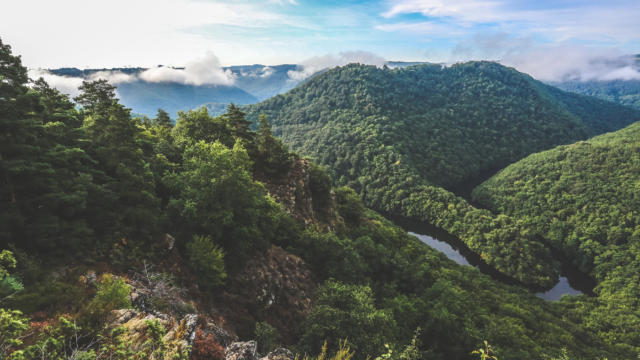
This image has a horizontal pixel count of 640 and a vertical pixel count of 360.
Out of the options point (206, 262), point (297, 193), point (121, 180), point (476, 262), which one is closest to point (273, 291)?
point (206, 262)

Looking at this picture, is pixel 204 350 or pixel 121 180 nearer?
pixel 204 350

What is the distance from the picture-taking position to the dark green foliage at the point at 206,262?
21.9 metres

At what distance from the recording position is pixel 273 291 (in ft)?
90.5

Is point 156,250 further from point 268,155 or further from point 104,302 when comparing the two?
point 268,155

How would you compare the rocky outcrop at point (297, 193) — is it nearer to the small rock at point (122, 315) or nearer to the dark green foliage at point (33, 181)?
the dark green foliage at point (33, 181)

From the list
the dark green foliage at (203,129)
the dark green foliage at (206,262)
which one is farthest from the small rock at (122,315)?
the dark green foliage at (203,129)

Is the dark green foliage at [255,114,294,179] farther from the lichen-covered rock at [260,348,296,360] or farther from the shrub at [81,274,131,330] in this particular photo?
the lichen-covered rock at [260,348,296,360]

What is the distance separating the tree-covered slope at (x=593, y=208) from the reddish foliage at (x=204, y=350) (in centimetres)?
10615

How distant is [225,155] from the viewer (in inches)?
994

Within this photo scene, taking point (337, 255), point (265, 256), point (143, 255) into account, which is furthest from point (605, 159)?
point (143, 255)

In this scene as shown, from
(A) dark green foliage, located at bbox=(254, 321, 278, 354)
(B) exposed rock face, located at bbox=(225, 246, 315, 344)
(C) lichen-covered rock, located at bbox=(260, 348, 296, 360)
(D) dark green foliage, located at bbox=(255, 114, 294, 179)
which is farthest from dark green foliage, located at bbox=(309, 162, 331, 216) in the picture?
(C) lichen-covered rock, located at bbox=(260, 348, 296, 360)

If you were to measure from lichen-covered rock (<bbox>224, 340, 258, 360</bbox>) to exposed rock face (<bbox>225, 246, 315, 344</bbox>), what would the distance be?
9.01 metres

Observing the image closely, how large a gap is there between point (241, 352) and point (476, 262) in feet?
439

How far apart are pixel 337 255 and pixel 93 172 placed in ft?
90.2
